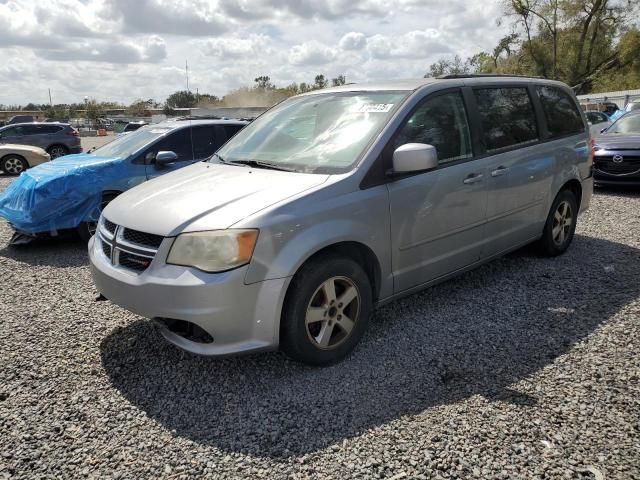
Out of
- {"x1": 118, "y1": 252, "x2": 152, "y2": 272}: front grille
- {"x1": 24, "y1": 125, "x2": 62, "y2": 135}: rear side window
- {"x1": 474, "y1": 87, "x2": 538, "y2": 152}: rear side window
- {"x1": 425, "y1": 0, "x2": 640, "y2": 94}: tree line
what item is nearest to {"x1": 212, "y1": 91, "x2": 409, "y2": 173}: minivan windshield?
{"x1": 474, "y1": 87, "x2": 538, "y2": 152}: rear side window

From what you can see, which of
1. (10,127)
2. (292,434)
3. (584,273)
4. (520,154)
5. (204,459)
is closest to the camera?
(204,459)

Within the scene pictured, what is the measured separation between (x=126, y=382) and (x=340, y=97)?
2629 millimetres

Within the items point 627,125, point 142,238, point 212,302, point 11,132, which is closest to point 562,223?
point 212,302

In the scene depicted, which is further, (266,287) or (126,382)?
(126,382)

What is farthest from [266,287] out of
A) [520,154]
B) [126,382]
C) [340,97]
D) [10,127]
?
[10,127]

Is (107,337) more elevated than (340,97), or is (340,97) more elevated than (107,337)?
(340,97)

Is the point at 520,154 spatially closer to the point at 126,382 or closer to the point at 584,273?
the point at 584,273

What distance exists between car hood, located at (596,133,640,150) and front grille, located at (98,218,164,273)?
8988mm

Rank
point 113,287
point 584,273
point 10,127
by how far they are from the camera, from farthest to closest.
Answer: point 10,127
point 584,273
point 113,287

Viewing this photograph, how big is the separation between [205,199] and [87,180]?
12.6 feet

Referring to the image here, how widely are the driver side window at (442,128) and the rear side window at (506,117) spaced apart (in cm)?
26

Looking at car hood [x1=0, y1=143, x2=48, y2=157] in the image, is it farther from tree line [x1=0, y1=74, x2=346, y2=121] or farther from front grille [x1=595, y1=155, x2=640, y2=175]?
tree line [x1=0, y1=74, x2=346, y2=121]

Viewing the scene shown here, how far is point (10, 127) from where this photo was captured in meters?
18.7

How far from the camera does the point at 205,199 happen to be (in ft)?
10.7
